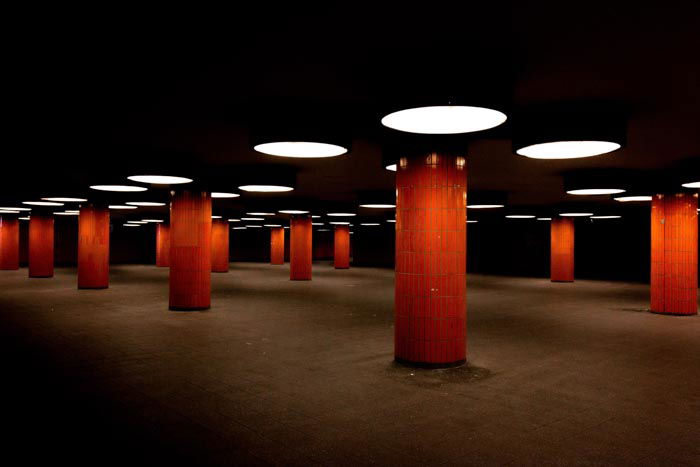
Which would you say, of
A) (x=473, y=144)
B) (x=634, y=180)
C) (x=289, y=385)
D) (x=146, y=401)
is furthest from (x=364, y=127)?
(x=634, y=180)

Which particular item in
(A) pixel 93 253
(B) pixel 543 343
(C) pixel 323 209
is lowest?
(B) pixel 543 343

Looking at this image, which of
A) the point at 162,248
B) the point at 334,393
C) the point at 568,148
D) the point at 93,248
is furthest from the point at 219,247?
the point at 334,393

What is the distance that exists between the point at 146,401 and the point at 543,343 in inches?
368

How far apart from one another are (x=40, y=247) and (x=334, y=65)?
33.4m

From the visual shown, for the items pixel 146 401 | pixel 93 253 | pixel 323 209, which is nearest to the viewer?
pixel 146 401

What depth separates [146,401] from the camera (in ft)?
25.1

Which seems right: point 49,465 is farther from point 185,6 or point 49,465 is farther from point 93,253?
point 93,253

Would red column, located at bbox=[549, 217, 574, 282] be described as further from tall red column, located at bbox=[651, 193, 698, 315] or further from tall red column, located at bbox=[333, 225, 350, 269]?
tall red column, located at bbox=[333, 225, 350, 269]

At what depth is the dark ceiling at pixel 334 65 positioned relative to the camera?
17.6 feet

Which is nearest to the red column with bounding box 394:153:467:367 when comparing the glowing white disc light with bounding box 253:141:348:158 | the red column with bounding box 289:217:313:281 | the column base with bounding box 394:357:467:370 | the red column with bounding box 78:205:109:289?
the column base with bounding box 394:357:467:370

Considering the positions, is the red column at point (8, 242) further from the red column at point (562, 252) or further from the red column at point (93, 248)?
the red column at point (562, 252)

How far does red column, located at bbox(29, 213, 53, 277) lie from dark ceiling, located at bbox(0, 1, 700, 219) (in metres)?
24.9

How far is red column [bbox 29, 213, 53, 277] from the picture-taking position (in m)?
33.2

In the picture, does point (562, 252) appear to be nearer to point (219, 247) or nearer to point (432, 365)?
point (219, 247)
